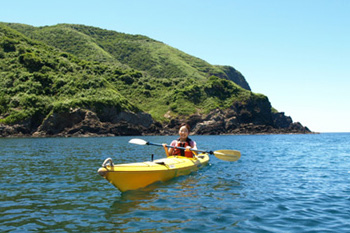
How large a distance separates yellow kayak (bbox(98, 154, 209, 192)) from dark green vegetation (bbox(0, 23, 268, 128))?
58631mm

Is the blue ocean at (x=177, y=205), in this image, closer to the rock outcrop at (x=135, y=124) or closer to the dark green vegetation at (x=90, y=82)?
the rock outcrop at (x=135, y=124)

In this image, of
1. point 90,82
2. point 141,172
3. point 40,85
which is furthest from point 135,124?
point 141,172

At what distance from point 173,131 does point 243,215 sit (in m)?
79.9

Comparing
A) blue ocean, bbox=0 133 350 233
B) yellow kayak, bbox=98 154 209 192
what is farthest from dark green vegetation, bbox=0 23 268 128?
blue ocean, bbox=0 133 350 233

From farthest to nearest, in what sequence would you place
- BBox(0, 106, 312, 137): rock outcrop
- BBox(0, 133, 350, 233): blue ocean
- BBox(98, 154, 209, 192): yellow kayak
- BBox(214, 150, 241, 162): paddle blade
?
BBox(0, 106, 312, 137): rock outcrop
BBox(214, 150, 241, 162): paddle blade
BBox(98, 154, 209, 192): yellow kayak
BBox(0, 133, 350, 233): blue ocean

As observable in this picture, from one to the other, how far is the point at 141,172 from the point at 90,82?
7833 centimetres

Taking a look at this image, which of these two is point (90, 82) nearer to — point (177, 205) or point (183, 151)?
A: point (183, 151)

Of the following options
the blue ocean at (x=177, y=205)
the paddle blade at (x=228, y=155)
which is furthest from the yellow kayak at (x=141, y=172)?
the paddle blade at (x=228, y=155)

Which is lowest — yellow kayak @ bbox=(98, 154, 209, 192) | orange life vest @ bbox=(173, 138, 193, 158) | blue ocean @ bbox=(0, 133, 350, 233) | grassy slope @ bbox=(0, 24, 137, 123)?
blue ocean @ bbox=(0, 133, 350, 233)

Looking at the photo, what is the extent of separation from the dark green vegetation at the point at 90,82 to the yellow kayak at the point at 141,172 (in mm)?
58631

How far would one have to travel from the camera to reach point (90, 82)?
83.4 meters

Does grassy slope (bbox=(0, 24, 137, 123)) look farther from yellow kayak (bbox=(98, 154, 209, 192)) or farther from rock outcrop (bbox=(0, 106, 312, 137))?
yellow kayak (bbox=(98, 154, 209, 192))

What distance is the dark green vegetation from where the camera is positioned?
68.6 metres

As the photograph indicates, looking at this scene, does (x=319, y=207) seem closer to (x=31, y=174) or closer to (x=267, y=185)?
(x=267, y=185)
